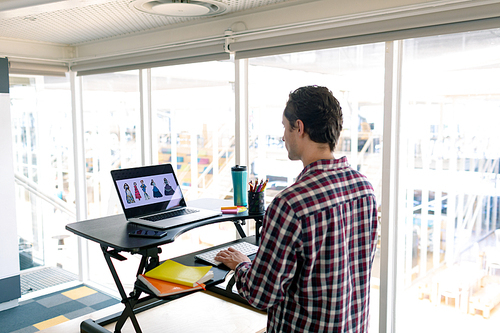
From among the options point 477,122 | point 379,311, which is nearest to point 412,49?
point 477,122

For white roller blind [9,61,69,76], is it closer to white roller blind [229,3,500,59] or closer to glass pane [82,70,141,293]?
glass pane [82,70,141,293]

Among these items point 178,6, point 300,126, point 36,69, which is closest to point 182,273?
point 300,126

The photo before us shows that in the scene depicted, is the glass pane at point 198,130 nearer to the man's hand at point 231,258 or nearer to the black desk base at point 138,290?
the black desk base at point 138,290

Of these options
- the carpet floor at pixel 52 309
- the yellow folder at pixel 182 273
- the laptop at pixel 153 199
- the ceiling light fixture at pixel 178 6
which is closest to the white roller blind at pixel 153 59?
the ceiling light fixture at pixel 178 6

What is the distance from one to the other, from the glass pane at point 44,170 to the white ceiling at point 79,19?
70 cm

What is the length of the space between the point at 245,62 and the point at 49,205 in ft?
9.54

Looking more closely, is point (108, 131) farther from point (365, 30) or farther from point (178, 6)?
point (365, 30)

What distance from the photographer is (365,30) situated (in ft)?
7.60

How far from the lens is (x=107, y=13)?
285 centimetres

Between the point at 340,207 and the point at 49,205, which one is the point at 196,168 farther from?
the point at 340,207

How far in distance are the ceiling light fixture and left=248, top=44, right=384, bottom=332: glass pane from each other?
592mm

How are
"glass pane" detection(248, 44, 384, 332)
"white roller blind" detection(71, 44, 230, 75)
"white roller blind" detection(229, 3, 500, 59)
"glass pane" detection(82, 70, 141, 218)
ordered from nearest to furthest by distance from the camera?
"white roller blind" detection(229, 3, 500, 59), "glass pane" detection(248, 44, 384, 332), "white roller blind" detection(71, 44, 230, 75), "glass pane" detection(82, 70, 141, 218)

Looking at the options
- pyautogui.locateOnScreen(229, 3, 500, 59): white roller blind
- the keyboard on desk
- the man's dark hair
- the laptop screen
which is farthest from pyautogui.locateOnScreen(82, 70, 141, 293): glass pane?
the man's dark hair

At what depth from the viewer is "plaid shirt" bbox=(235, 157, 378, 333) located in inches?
45.6
